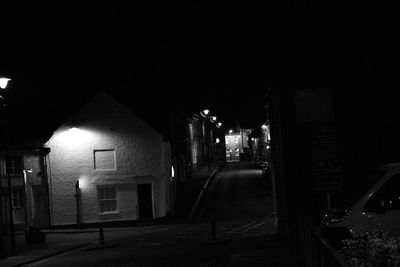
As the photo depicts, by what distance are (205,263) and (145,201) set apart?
24.8 metres

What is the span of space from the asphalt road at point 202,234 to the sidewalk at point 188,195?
1007 millimetres

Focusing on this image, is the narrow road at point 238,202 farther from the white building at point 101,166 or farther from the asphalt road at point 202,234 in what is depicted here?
the white building at point 101,166

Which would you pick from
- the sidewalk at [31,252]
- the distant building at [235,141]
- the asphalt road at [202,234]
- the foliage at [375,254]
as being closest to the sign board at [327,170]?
the asphalt road at [202,234]

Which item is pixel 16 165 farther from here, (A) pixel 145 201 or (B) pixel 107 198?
(A) pixel 145 201

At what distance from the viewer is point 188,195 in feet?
155

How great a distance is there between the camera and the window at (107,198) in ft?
133

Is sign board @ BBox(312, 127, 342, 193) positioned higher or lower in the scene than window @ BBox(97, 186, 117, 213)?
higher

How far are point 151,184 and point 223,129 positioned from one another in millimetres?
72692

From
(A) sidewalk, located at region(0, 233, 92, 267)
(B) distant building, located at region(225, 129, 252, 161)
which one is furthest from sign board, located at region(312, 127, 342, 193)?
(B) distant building, located at region(225, 129, 252, 161)

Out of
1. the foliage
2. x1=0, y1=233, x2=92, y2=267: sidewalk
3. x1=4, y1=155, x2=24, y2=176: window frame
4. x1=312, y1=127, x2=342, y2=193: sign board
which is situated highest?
x1=4, y1=155, x2=24, y2=176: window frame

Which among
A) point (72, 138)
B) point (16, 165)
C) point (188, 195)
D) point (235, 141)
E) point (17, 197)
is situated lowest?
point (188, 195)

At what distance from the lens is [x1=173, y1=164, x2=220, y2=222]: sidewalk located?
4137 centimetres

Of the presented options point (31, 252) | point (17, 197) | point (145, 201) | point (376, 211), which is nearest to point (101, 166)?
point (145, 201)

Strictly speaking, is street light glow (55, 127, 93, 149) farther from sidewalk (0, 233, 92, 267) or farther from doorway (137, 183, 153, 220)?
sidewalk (0, 233, 92, 267)
